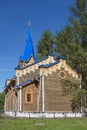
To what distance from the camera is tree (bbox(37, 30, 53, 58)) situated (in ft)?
150

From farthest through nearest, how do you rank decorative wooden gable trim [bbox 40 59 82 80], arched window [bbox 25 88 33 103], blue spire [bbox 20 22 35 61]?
blue spire [bbox 20 22 35 61] → arched window [bbox 25 88 33 103] → decorative wooden gable trim [bbox 40 59 82 80]

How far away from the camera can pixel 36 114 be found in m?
22.6

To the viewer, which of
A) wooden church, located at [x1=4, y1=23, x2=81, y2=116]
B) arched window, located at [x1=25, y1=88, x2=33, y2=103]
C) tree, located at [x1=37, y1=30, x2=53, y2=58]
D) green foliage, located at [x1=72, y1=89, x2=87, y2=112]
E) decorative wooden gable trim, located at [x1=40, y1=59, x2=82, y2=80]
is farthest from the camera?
tree, located at [x1=37, y1=30, x2=53, y2=58]

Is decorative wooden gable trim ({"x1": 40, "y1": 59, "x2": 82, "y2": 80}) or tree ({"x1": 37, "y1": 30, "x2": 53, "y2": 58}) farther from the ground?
tree ({"x1": 37, "y1": 30, "x2": 53, "y2": 58})

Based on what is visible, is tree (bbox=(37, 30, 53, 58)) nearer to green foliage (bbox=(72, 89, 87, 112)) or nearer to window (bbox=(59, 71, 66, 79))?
window (bbox=(59, 71, 66, 79))

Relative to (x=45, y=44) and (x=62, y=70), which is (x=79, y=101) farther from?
(x=45, y=44)

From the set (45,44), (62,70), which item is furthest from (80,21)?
(45,44)

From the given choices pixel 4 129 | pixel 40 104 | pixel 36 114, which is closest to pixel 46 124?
pixel 4 129

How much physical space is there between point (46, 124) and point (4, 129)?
9.95ft

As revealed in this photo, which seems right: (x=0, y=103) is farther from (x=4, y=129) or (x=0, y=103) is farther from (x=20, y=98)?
(x=4, y=129)

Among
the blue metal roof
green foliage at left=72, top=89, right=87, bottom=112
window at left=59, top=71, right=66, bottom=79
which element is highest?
the blue metal roof

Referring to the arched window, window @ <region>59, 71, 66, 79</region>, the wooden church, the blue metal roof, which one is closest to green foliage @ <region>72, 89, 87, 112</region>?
the wooden church

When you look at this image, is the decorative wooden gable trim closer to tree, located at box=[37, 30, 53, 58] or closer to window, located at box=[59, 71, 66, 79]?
window, located at box=[59, 71, 66, 79]

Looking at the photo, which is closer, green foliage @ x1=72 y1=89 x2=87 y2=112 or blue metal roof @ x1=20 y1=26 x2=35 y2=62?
green foliage @ x1=72 y1=89 x2=87 y2=112
